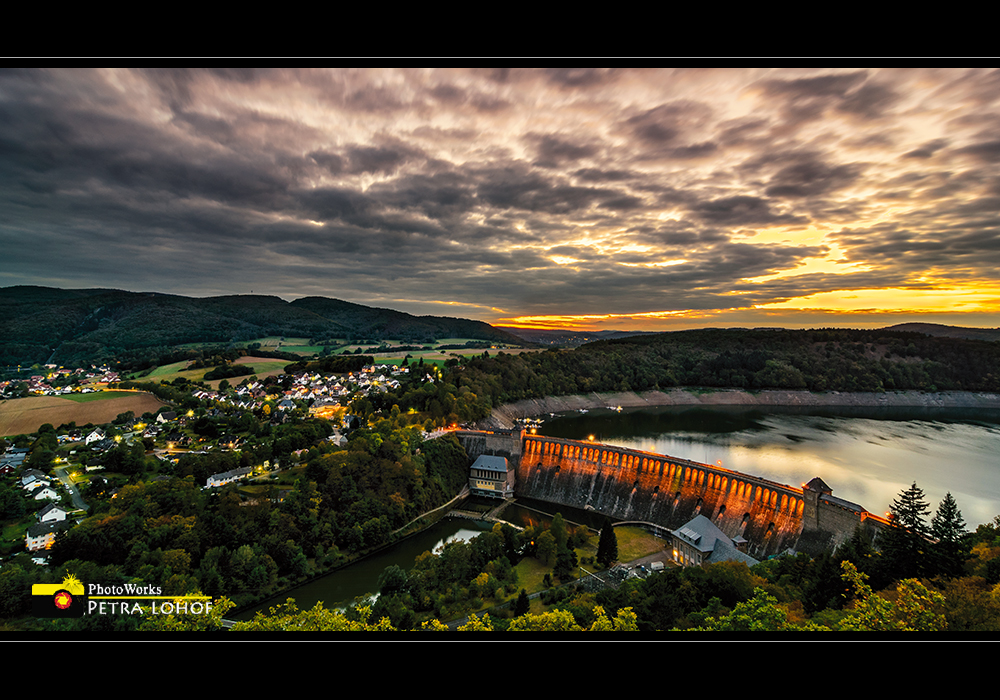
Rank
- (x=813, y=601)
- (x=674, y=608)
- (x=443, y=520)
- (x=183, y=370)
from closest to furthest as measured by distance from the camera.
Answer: (x=813, y=601) < (x=674, y=608) < (x=443, y=520) < (x=183, y=370)

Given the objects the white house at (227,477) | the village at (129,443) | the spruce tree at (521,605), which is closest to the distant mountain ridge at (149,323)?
the village at (129,443)

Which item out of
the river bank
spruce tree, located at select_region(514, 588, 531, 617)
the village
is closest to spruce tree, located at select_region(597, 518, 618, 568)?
spruce tree, located at select_region(514, 588, 531, 617)

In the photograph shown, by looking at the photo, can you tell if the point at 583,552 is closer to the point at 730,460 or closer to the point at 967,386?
the point at 730,460

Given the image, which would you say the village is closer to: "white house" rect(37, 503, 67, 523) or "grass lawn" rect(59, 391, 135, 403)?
"white house" rect(37, 503, 67, 523)

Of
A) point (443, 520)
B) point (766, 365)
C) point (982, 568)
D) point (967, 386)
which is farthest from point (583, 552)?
point (967, 386)

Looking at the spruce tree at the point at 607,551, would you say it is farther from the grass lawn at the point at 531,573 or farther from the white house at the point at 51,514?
the white house at the point at 51,514

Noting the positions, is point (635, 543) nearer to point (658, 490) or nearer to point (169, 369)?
point (658, 490)

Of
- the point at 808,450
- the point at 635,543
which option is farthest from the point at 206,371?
the point at 808,450
